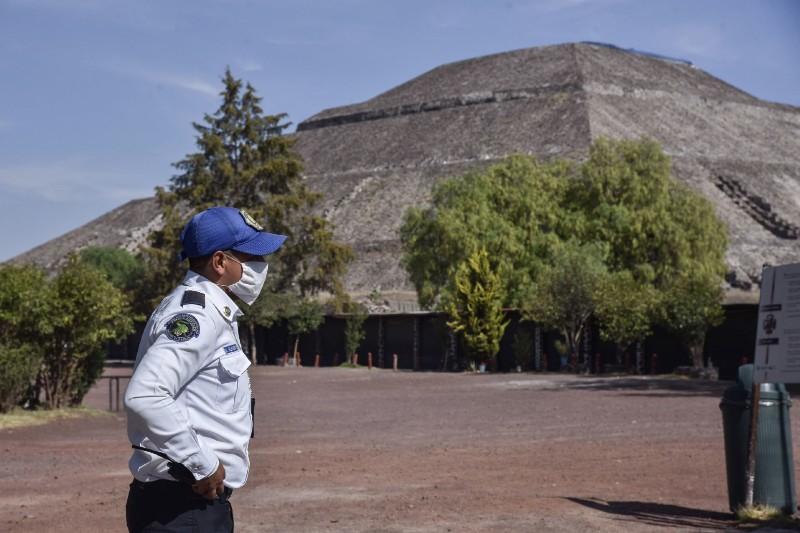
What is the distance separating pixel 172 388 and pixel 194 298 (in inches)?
14.1

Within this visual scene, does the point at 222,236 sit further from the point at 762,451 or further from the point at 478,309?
the point at 478,309

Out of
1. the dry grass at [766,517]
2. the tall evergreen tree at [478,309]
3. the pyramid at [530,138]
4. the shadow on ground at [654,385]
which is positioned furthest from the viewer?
the pyramid at [530,138]

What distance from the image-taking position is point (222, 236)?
4773 mm

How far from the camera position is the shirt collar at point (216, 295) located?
461 centimetres

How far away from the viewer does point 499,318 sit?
49.6 meters

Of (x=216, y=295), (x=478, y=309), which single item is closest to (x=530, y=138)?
(x=478, y=309)

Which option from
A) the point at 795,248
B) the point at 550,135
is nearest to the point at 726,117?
the point at 550,135

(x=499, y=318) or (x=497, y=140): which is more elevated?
(x=497, y=140)

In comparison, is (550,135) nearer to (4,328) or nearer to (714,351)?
(714,351)

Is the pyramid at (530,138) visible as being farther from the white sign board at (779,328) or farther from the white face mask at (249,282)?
the white face mask at (249,282)

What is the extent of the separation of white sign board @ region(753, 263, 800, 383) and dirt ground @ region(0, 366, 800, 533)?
134 cm

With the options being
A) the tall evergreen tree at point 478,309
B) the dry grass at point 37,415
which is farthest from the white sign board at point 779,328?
the tall evergreen tree at point 478,309

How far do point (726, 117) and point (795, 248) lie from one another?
3887cm

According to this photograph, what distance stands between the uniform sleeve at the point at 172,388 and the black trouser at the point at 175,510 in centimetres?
21
